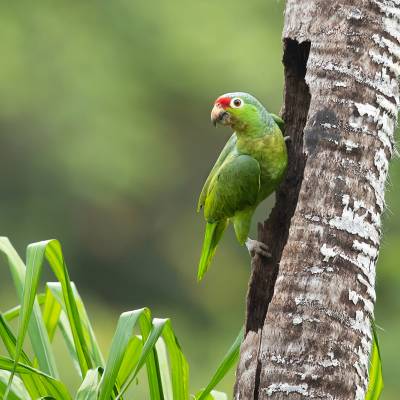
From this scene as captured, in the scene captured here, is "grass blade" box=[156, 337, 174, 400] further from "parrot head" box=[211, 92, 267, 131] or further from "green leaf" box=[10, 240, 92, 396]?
"parrot head" box=[211, 92, 267, 131]

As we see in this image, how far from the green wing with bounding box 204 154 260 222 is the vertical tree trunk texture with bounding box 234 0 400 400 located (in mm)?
195

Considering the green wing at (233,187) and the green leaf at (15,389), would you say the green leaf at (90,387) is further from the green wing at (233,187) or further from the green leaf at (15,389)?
the green wing at (233,187)

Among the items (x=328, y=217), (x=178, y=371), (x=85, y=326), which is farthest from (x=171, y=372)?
(x=328, y=217)

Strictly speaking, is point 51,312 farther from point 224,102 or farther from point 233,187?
point 224,102

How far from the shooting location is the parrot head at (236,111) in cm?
300

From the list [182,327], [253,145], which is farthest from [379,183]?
[182,327]

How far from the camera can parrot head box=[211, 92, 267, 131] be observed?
3.00m

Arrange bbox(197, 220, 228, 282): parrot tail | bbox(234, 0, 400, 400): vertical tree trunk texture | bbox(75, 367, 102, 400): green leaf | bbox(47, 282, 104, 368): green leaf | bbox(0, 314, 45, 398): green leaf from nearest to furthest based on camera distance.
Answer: bbox(234, 0, 400, 400): vertical tree trunk texture → bbox(75, 367, 102, 400): green leaf → bbox(0, 314, 45, 398): green leaf → bbox(47, 282, 104, 368): green leaf → bbox(197, 220, 228, 282): parrot tail

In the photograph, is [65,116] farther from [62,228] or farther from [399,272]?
[399,272]

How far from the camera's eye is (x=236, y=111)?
301cm

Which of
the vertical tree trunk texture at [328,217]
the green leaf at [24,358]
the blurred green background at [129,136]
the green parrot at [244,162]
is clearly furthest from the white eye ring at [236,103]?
the blurred green background at [129,136]

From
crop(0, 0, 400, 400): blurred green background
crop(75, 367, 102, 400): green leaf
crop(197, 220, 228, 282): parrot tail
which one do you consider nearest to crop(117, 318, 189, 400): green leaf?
crop(75, 367, 102, 400): green leaf

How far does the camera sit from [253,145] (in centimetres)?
300

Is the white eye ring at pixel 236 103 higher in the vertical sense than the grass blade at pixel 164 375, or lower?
higher
